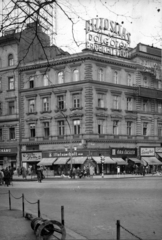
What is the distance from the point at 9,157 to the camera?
2202 inches

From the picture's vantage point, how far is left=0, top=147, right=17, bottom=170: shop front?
55.1 m

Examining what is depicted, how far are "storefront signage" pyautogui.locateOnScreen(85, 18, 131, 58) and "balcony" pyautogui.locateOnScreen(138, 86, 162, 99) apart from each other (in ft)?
16.8

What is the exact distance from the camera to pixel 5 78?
56.0 m

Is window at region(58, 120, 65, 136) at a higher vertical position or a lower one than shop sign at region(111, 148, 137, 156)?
higher

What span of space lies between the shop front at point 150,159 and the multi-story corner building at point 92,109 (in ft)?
0.47

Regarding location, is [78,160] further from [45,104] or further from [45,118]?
[45,104]

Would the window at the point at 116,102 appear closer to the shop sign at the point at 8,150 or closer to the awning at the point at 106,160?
the awning at the point at 106,160

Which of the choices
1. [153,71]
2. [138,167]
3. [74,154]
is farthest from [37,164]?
[153,71]

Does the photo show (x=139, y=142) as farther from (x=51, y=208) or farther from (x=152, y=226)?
(x=152, y=226)

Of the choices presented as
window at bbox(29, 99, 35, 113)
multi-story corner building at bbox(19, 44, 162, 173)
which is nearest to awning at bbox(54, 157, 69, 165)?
multi-story corner building at bbox(19, 44, 162, 173)

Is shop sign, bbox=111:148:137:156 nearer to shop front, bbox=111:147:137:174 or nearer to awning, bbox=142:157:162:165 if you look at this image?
shop front, bbox=111:147:137:174

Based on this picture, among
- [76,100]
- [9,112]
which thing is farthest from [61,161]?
[9,112]

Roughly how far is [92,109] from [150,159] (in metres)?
11.9

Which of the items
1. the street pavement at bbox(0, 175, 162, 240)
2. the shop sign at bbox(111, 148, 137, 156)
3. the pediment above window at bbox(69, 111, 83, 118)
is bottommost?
the street pavement at bbox(0, 175, 162, 240)
